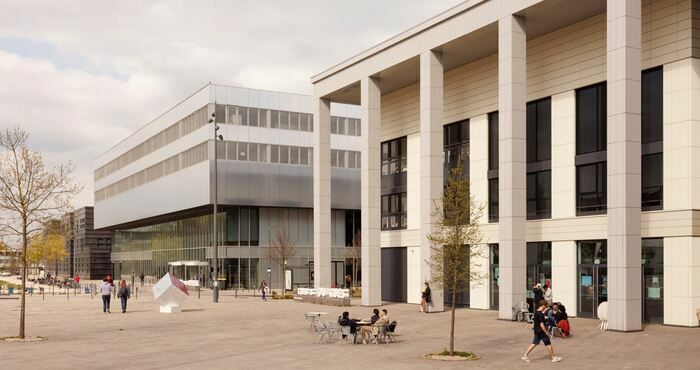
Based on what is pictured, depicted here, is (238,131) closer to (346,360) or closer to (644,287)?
(644,287)

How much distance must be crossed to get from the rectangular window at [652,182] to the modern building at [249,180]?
4562 cm

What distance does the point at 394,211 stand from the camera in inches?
1912

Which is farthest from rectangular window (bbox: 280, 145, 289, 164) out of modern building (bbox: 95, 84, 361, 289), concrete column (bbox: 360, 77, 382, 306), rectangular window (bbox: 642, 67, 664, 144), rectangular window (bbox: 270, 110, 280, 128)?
rectangular window (bbox: 642, 67, 664, 144)

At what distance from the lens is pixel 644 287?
30.3 m

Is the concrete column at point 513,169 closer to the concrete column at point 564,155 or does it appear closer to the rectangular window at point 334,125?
the concrete column at point 564,155

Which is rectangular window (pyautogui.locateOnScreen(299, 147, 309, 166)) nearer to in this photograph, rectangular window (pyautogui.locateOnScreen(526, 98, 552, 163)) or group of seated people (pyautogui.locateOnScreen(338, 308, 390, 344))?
rectangular window (pyautogui.locateOnScreen(526, 98, 552, 163))

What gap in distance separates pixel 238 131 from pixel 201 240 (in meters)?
15.1

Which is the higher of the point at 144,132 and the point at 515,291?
the point at 144,132

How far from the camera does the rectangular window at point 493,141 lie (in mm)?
39562

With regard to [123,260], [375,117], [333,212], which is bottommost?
[123,260]

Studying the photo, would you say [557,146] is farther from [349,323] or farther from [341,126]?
[341,126]

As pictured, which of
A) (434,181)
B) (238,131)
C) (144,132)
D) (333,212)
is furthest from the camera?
(144,132)

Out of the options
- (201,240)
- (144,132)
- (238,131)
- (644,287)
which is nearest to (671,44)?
(644,287)

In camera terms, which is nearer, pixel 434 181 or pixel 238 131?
pixel 434 181
